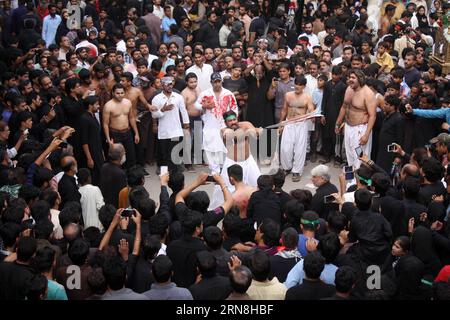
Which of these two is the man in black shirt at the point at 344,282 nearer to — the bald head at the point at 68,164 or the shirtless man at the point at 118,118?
the bald head at the point at 68,164

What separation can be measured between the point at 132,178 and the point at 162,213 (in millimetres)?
1126

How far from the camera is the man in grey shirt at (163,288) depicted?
219 inches

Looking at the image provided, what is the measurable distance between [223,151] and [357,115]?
1.90m

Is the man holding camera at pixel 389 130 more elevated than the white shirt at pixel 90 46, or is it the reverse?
the white shirt at pixel 90 46

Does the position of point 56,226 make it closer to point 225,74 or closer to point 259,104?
point 259,104

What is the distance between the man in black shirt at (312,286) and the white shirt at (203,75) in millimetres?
6369

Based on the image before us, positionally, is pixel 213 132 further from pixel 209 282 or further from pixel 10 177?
pixel 209 282

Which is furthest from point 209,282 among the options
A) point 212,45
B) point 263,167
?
point 212,45

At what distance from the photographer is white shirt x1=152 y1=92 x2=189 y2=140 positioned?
1071cm

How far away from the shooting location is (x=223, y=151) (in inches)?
428

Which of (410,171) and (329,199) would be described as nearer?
(329,199)

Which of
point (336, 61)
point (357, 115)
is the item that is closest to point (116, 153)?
point (357, 115)

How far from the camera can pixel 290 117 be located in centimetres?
1090

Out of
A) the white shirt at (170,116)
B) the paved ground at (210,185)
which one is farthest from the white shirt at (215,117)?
the paved ground at (210,185)
